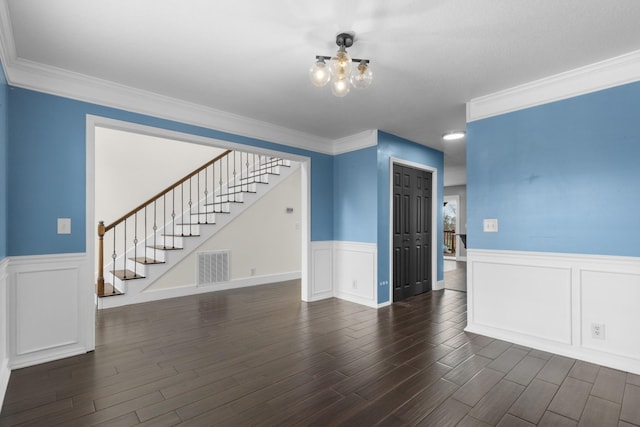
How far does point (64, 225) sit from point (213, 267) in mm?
2750

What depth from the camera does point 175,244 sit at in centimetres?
536

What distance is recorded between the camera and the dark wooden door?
16.0ft

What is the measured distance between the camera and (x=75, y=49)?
8.12 ft

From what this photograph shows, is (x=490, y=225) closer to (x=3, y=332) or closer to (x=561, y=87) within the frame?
(x=561, y=87)

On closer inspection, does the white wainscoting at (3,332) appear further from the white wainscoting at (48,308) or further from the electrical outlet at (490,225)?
the electrical outlet at (490,225)

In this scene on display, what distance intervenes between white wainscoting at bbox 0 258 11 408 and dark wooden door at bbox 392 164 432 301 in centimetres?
425

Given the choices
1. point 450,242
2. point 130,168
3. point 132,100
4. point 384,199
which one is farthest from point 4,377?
point 450,242

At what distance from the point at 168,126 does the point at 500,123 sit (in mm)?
3607

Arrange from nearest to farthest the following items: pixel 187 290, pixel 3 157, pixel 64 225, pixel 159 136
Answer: pixel 3 157 → pixel 64 225 → pixel 159 136 → pixel 187 290

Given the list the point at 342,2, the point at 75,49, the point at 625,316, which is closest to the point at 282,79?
the point at 342,2

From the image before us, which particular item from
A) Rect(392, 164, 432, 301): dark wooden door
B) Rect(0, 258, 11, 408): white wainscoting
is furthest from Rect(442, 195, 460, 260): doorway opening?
Rect(0, 258, 11, 408): white wainscoting

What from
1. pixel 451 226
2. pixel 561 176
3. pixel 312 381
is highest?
pixel 561 176

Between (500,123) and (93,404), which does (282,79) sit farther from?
(93,404)

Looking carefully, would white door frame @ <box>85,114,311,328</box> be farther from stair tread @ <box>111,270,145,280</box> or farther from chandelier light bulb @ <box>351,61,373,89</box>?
chandelier light bulb @ <box>351,61,373,89</box>
